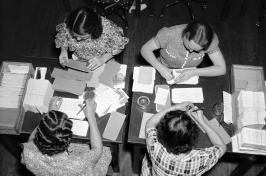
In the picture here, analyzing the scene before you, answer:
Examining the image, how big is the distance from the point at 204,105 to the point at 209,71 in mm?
360

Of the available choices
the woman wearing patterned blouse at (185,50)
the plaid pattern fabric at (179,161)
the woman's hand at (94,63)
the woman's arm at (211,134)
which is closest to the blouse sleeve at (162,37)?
the woman wearing patterned blouse at (185,50)

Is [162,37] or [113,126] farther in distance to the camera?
[162,37]

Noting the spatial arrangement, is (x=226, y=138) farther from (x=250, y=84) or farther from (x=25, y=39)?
(x=25, y=39)

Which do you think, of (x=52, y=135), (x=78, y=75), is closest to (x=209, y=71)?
(x=78, y=75)

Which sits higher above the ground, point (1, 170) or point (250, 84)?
point (250, 84)

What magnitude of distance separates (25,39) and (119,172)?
2.57 meters

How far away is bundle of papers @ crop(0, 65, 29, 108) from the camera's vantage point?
2.60m

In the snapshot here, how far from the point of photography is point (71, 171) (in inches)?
82.3

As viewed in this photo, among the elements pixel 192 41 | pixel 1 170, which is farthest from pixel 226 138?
pixel 1 170

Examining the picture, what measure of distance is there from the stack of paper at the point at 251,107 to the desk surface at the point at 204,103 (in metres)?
0.16

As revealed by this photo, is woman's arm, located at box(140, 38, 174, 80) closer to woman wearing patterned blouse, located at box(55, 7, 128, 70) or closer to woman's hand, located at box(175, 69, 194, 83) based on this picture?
woman's hand, located at box(175, 69, 194, 83)

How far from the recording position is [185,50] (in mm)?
2822

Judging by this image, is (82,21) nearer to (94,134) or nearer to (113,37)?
(113,37)

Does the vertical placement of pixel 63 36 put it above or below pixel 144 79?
above
